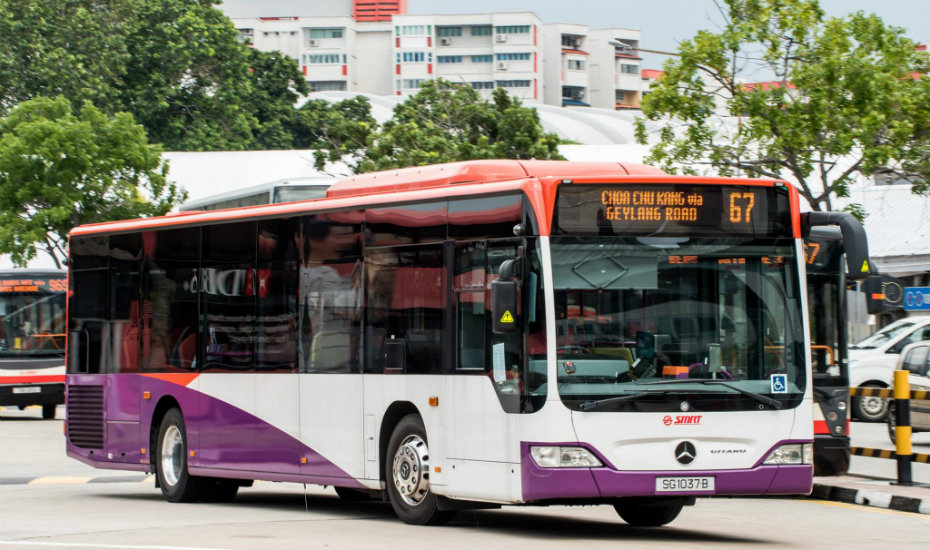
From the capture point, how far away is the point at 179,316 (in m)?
15.7

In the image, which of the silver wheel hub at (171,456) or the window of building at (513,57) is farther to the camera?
the window of building at (513,57)

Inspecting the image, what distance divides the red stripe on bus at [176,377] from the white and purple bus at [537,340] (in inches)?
53.7

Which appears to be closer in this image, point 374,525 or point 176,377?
point 374,525

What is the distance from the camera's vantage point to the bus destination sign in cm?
1111

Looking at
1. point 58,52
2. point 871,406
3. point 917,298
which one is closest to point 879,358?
point 871,406

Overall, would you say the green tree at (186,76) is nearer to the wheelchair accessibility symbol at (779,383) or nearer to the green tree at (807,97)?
the green tree at (807,97)

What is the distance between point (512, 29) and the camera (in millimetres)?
189125


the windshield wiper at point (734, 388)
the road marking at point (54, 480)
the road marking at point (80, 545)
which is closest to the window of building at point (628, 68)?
the road marking at point (54, 480)

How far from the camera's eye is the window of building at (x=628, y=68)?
195125 mm

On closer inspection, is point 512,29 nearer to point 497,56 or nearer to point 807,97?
point 497,56

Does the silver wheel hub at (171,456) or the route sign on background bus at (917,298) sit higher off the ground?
the route sign on background bus at (917,298)

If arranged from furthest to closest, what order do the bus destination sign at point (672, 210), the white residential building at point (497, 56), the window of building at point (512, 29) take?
the white residential building at point (497, 56) < the window of building at point (512, 29) < the bus destination sign at point (672, 210)

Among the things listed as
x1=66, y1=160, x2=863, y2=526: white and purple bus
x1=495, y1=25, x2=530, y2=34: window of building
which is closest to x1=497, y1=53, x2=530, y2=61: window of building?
x1=495, y1=25, x2=530, y2=34: window of building

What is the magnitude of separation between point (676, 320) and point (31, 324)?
24.7 meters
